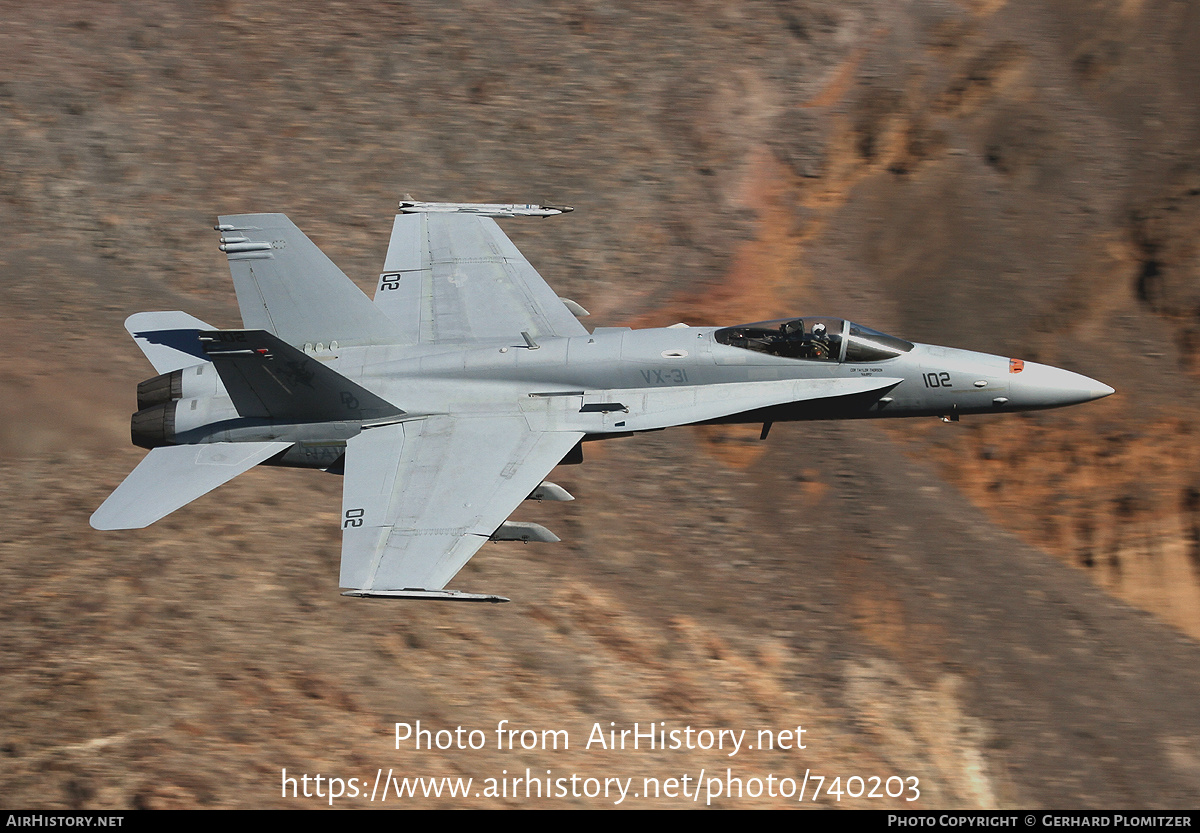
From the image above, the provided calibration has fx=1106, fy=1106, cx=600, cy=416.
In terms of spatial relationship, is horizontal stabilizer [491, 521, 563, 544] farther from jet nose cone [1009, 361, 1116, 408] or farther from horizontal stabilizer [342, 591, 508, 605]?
jet nose cone [1009, 361, 1116, 408]

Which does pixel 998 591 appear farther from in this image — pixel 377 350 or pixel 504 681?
pixel 377 350

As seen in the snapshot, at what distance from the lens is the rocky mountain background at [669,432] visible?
20016 millimetres

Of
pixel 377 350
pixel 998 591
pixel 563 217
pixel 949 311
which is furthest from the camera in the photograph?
pixel 563 217

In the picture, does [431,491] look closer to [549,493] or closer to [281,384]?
[549,493]

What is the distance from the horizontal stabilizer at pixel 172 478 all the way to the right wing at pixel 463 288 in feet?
11.6

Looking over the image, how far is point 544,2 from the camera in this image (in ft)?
120

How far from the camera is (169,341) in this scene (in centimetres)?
1983

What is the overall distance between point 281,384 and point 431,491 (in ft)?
10.2

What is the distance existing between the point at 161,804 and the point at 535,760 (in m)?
6.24

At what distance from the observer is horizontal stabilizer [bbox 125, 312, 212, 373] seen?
1973cm

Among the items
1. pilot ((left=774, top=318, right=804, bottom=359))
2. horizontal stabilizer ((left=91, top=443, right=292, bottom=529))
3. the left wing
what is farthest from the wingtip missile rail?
pilot ((left=774, top=318, right=804, bottom=359))

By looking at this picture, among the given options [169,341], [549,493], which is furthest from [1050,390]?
[169,341]

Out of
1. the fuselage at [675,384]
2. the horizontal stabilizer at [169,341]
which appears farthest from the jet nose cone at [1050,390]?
the horizontal stabilizer at [169,341]

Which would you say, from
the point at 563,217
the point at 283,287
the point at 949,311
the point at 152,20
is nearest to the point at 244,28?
the point at 152,20
